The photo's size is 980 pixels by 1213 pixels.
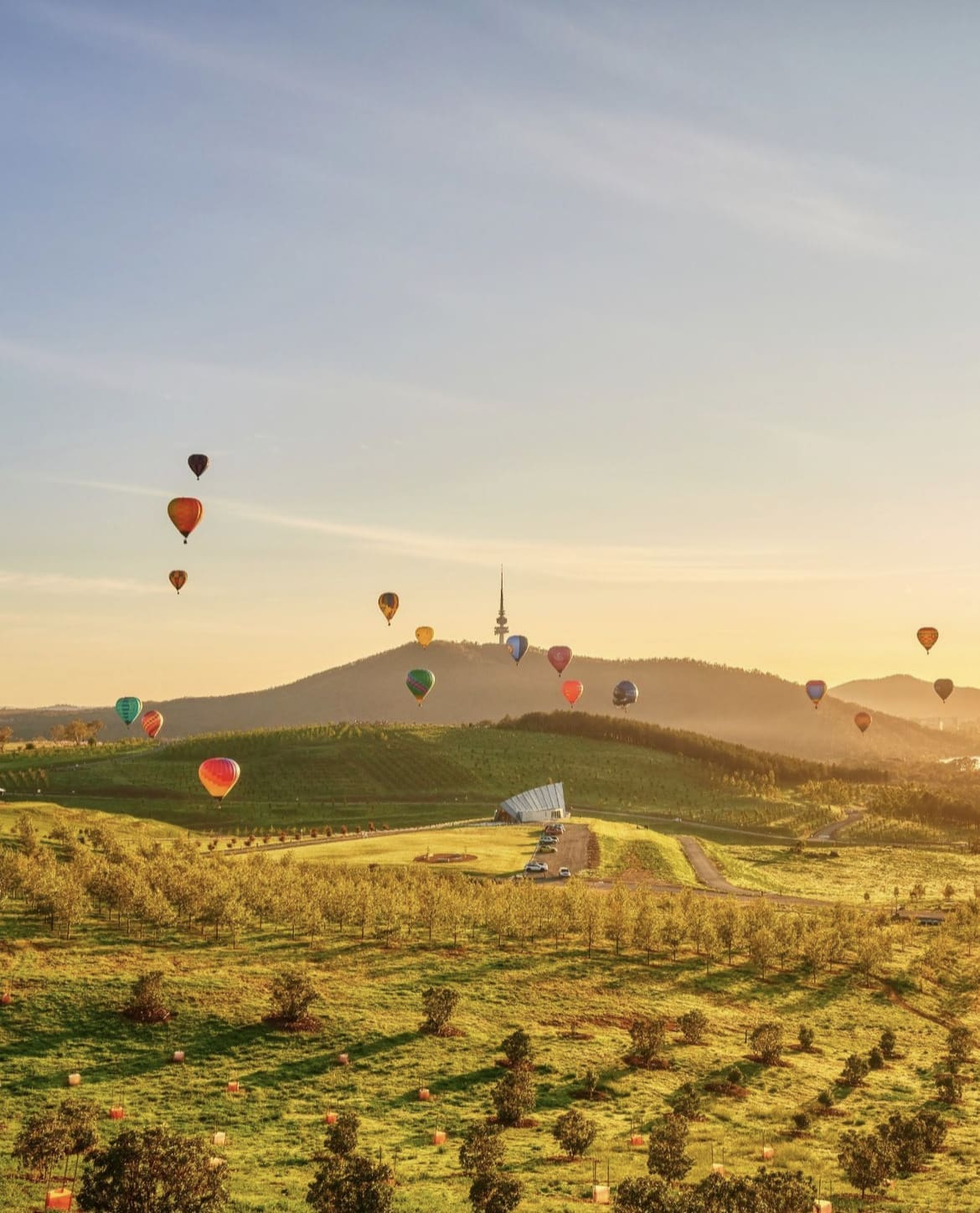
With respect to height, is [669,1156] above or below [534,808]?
above

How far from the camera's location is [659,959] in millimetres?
74500

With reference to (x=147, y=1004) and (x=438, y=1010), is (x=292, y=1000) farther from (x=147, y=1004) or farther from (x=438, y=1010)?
(x=438, y=1010)

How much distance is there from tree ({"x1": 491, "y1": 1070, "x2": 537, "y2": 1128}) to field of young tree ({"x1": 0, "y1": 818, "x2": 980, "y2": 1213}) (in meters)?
0.11

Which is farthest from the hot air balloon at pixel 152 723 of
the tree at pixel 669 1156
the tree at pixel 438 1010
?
the tree at pixel 669 1156

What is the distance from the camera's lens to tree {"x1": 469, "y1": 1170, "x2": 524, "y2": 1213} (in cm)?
3092

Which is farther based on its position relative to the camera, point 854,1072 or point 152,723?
point 152,723

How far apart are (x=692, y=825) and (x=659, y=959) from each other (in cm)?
9925

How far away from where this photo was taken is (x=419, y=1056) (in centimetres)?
5150

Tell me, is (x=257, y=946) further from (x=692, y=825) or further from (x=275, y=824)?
(x=692, y=825)

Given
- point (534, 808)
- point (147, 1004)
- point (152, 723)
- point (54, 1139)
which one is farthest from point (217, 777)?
point (152, 723)

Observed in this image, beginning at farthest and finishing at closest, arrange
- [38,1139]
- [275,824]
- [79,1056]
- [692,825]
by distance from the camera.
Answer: [692,825] → [275,824] → [79,1056] → [38,1139]

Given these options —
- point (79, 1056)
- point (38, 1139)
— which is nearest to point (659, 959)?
point (79, 1056)

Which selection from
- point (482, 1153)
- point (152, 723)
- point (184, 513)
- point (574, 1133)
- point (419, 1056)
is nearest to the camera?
point (482, 1153)

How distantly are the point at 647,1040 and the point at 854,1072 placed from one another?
1088cm
